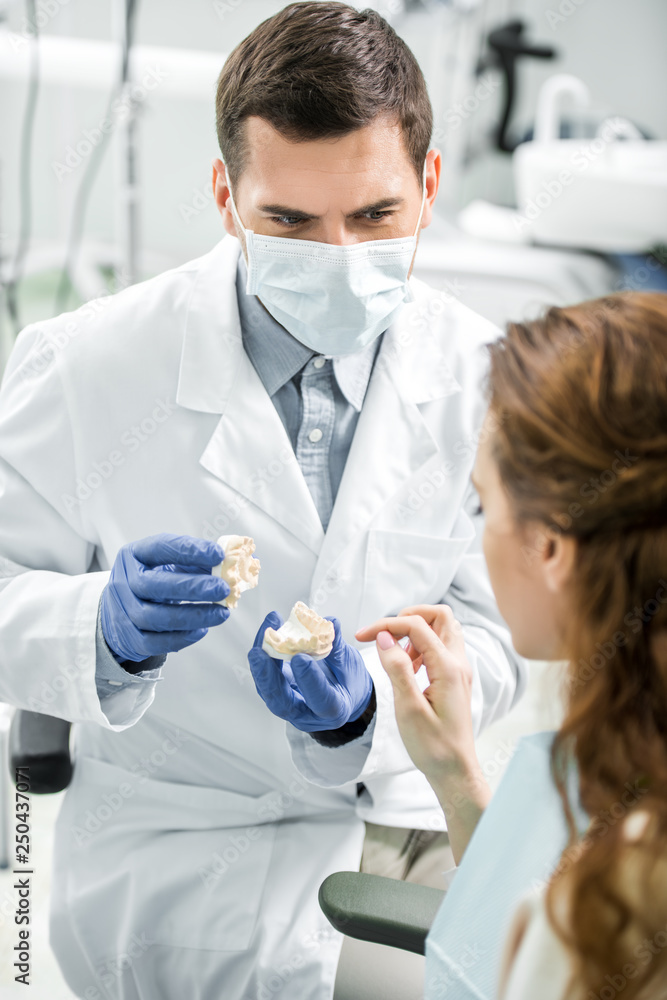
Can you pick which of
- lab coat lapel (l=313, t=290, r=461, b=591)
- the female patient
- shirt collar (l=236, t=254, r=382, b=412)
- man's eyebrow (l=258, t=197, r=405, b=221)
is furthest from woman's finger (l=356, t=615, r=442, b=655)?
man's eyebrow (l=258, t=197, r=405, b=221)

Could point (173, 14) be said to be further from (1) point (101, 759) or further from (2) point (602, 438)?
(2) point (602, 438)

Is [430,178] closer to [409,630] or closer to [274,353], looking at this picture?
[274,353]

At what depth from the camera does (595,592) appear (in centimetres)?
74

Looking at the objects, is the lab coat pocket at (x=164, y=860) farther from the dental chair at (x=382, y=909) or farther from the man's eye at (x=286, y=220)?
the man's eye at (x=286, y=220)

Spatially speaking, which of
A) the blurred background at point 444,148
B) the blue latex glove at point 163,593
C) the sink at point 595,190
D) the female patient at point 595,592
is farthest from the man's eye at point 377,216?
the sink at point 595,190

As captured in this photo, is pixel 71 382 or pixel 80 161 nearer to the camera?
pixel 71 382

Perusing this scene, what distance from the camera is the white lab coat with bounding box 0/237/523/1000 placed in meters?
1.12

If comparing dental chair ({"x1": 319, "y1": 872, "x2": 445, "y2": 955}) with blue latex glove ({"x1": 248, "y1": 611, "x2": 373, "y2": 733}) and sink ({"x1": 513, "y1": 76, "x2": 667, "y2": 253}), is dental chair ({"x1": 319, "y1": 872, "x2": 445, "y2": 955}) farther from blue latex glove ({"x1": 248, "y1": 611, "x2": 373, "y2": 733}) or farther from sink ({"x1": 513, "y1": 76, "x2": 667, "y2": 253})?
sink ({"x1": 513, "y1": 76, "x2": 667, "y2": 253})

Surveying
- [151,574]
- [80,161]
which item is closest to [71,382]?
[151,574]

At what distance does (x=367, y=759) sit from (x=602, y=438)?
62cm

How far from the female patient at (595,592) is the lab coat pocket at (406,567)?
1.25 feet

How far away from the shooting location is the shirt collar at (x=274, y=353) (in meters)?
1.24

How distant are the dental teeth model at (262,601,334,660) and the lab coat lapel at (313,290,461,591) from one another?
0.15m

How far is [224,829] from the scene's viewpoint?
120 cm
